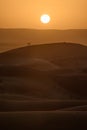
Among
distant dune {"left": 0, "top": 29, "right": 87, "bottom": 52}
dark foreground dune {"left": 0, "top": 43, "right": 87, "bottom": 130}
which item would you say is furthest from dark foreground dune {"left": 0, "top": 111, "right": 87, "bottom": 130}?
distant dune {"left": 0, "top": 29, "right": 87, "bottom": 52}

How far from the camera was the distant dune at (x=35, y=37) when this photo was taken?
2.02 meters

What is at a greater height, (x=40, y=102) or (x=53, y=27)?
(x=53, y=27)

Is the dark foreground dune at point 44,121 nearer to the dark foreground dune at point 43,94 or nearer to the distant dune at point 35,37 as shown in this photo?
the dark foreground dune at point 43,94

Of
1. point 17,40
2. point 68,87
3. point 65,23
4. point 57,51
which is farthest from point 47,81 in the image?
point 65,23

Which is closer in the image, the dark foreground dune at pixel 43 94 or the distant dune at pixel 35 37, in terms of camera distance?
the dark foreground dune at pixel 43 94

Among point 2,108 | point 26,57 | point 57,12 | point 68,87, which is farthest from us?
point 57,12

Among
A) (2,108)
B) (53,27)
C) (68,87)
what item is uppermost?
(53,27)

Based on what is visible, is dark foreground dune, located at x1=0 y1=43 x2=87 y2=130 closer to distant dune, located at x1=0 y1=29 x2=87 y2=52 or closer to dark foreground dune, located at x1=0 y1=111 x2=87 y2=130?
dark foreground dune, located at x1=0 y1=111 x2=87 y2=130

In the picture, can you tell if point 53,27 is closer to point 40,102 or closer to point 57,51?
point 57,51

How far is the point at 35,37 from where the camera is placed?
2.06 meters

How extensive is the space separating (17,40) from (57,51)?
1.57 ft

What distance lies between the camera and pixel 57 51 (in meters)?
1.66

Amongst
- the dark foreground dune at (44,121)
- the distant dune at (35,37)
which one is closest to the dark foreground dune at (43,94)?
the dark foreground dune at (44,121)

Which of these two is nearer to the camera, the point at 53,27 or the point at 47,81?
the point at 47,81
